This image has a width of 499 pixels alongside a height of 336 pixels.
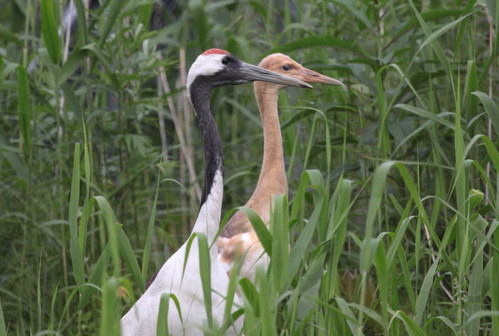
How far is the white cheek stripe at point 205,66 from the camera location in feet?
11.4

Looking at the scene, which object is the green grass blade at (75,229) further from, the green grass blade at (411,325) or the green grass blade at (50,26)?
the green grass blade at (50,26)

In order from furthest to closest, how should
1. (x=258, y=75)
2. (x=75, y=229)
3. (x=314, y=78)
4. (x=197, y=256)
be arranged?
(x=314, y=78)
(x=258, y=75)
(x=197, y=256)
(x=75, y=229)

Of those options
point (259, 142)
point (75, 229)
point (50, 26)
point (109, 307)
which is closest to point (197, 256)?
point (75, 229)

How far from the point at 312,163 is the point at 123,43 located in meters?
1.28

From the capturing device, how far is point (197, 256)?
3.09 m

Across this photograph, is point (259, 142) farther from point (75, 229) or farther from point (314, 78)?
point (75, 229)

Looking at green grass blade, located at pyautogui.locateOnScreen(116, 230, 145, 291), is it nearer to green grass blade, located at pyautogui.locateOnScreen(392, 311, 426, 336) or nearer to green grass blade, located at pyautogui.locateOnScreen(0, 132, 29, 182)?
green grass blade, located at pyautogui.locateOnScreen(392, 311, 426, 336)

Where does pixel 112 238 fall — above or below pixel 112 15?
below

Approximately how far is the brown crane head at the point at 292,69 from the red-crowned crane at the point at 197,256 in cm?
64

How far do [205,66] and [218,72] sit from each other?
63mm

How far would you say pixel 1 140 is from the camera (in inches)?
158

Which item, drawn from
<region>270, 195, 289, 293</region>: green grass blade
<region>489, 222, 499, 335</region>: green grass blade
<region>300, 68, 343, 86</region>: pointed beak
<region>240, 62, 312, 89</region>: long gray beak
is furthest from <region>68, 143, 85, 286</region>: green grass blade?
<region>300, 68, 343, 86</region>: pointed beak

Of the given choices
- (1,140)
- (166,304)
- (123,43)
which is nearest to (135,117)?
(123,43)

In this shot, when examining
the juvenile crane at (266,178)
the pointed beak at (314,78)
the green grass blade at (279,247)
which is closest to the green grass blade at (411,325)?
the green grass blade at (279,247)
